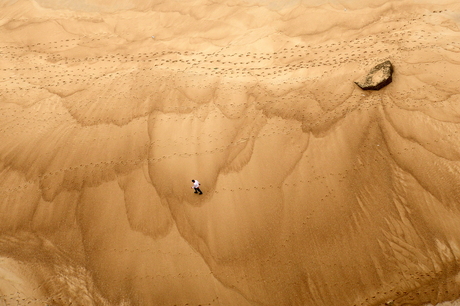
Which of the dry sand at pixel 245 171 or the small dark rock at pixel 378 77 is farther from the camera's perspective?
the small dark rock at pixel 378 77

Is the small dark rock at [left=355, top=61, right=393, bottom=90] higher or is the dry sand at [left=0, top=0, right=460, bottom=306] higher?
the small dark rock at [left=355, top=61, right=393, bottom=90]

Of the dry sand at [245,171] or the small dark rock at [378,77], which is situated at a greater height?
the small dark rock at [378,77]

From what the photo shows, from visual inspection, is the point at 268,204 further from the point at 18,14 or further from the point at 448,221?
the point at 18,14

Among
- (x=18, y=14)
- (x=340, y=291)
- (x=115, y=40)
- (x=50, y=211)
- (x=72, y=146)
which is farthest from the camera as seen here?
(x=18, y=14)

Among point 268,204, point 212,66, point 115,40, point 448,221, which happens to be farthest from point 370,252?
point 115,40

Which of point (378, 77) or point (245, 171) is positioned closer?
point (245, 171)
